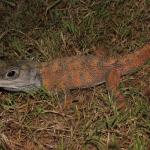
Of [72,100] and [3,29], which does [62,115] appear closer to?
[72,100]

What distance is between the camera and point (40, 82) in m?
6.78

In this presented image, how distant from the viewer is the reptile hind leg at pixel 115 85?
20.9ft

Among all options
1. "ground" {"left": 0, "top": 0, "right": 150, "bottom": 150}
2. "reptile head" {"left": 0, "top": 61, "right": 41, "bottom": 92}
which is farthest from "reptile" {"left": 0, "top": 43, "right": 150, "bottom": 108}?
"ground" {"left": 0, "top": 0, "right": 150, "bottom": 150}

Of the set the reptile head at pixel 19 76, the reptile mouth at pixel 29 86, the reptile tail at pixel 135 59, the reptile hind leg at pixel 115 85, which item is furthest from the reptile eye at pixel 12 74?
the reptile tail at pixel 135 59

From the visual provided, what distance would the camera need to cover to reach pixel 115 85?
668 centimetres

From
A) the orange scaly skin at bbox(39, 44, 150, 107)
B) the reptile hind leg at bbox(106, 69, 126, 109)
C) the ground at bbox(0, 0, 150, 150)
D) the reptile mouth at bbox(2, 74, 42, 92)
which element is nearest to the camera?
the ground at bbox(0, 0, 150, 150)

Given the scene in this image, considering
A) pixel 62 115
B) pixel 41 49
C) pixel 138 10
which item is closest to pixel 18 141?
pixel 62 115

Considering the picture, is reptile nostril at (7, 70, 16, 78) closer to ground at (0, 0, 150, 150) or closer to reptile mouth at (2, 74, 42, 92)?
reptile mouth at (2, 74, 42, 92)

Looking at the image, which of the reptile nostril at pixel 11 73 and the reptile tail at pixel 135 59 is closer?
the reptile nostril at pixel 11 73

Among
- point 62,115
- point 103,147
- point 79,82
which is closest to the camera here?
point 103,147

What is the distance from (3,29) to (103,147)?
9.46 ft

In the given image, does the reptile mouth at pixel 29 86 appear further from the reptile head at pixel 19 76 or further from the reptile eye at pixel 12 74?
the reptile eye at pixel 12 74

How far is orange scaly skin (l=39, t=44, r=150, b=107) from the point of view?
6.81 m

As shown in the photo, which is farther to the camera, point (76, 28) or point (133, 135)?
point (76, 28)
